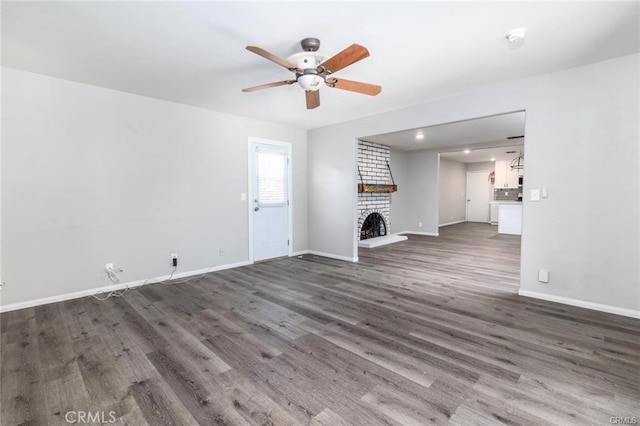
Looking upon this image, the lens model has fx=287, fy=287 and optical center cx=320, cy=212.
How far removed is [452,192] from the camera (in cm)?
1076

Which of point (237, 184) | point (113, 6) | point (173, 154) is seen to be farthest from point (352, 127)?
point (113, 6)

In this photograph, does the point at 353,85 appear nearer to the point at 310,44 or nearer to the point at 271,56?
the point at 310,44

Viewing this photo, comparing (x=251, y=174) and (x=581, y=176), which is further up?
(x=251, y=174)

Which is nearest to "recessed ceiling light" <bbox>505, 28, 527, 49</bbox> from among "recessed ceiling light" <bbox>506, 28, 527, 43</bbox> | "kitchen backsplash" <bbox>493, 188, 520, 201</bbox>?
"recessed ceiling light" <bbox>506, 28, 527, 43</bbox>

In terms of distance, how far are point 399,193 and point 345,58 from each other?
6.72 m

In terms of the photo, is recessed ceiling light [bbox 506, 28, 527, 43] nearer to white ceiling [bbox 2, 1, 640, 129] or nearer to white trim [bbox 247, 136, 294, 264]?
white ceiling [bbox 2, 1, 640, 129]

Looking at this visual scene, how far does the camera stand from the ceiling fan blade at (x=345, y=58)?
2.11m

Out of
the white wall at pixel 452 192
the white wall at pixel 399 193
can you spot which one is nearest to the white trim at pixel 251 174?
the white wall at pixel 399 193

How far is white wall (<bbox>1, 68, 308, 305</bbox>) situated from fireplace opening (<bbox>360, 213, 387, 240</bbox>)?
333cm

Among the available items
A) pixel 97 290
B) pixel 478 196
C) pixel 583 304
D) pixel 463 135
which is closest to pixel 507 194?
pixel 478 196

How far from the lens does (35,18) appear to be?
6.97ft

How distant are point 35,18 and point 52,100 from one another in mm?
1378

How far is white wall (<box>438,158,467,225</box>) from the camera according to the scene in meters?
10.1

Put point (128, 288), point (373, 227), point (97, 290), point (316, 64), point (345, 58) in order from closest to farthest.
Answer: point (345, 58) < point (316, 64) < point (97, 290) < point (128, 288) < point (373, 227)
